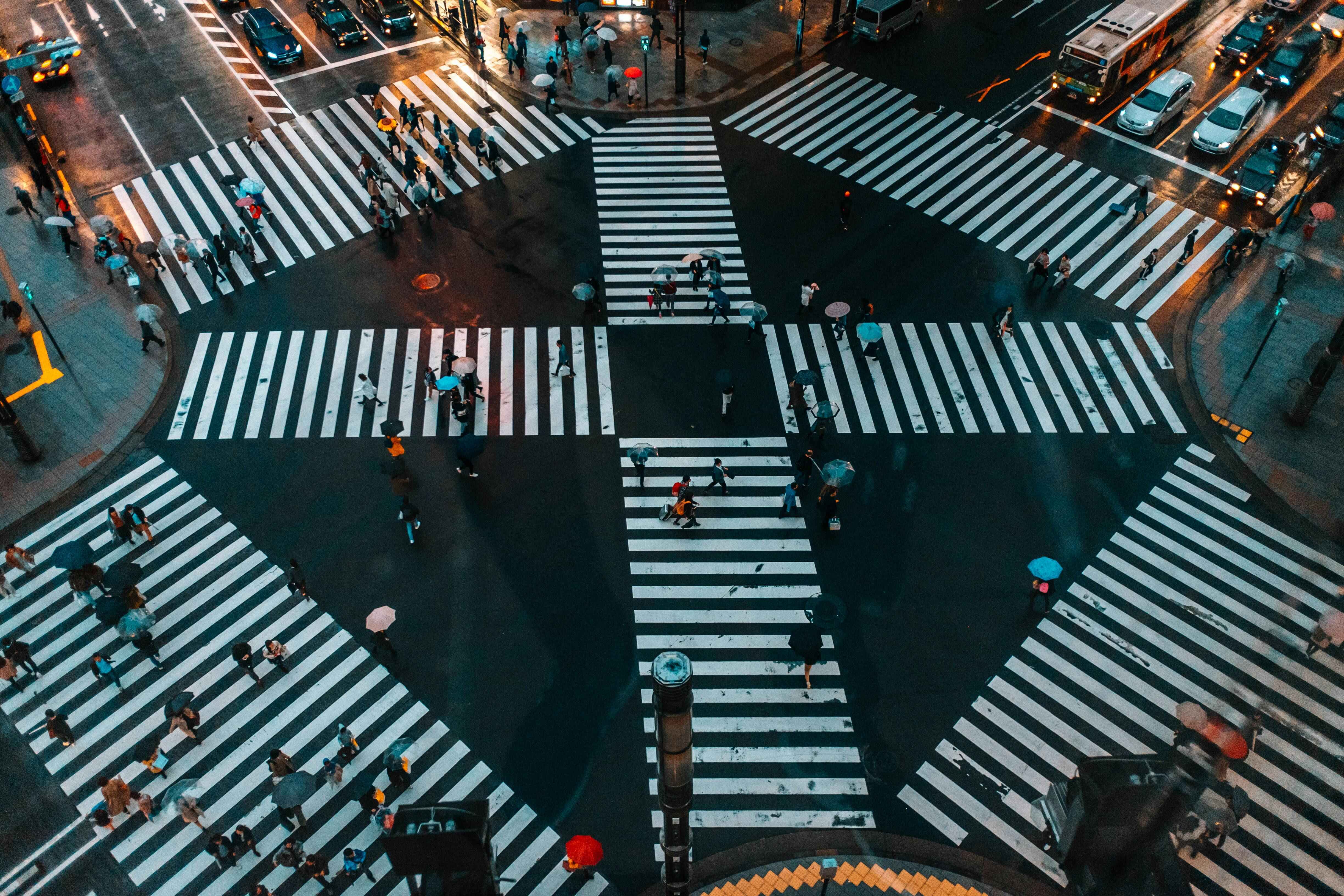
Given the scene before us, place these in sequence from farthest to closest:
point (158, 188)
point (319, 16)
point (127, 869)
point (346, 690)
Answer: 1. point (319, 16)
2. point (158, 188)
3. point (346, 690)
4. point (127, 869)

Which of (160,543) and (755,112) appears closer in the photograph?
(160,543)

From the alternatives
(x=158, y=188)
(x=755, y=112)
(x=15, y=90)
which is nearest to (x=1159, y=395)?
(x=755, y=112)

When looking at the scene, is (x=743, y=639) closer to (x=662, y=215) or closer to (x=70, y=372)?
(x=662, y=215)

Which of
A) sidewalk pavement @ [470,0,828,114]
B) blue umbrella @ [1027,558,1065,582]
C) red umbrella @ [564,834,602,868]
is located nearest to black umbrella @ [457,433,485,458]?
red umbrella @ [564,834,602,868]

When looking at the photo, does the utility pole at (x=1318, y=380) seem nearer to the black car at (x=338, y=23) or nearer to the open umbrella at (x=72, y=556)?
the open umbrella at (x=72, y=556)

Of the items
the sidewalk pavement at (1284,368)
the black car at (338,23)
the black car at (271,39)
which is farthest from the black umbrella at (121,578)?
the sidewalk pavement at (1284,368)

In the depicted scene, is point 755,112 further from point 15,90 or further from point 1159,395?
point 15,90

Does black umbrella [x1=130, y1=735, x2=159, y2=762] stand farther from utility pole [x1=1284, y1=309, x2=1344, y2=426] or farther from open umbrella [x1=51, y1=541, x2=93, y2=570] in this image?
utility pole [x1=1284, y1=309, x2=1344, y2=426]
